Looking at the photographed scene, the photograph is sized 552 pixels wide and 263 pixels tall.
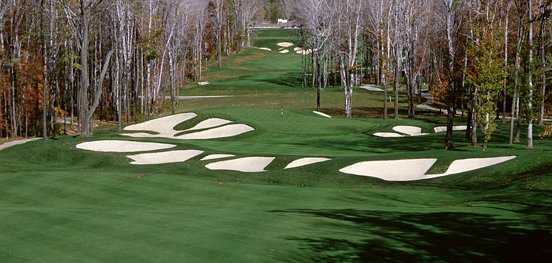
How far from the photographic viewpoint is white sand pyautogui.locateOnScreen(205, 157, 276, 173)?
3116 centimetres

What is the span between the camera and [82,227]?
46.5ft

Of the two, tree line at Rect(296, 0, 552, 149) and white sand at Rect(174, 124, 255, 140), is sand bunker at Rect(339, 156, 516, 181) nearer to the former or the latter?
tree line at Rect(296, 0, 552, 149)

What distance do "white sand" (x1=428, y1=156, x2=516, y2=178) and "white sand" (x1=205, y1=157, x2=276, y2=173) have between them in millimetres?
8197

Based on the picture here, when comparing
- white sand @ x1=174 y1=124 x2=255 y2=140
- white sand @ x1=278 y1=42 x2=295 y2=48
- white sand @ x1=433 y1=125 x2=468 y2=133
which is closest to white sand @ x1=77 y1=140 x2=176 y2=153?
white sand @ x1=174 y1=124 x2=255 y2=140

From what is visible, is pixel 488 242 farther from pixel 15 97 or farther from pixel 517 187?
pixel 15 97

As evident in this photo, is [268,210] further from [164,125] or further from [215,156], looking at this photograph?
[164,125]

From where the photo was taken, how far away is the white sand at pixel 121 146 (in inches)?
1435

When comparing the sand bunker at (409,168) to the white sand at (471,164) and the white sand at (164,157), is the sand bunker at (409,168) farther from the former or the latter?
the white sand at (164,157)

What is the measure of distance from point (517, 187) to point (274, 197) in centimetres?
873

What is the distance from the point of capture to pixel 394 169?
94.7 feet

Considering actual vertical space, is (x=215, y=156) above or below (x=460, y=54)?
below

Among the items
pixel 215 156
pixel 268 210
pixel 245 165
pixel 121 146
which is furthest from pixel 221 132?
pixel 268 210

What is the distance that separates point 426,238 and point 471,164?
14.3 m

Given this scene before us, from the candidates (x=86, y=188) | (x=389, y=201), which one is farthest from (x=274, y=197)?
(x=86, y=188)
